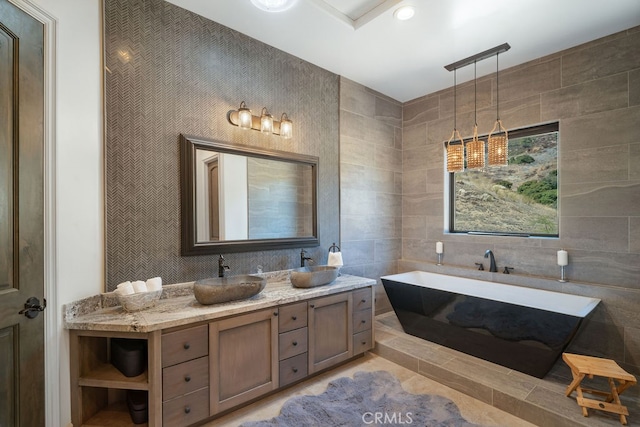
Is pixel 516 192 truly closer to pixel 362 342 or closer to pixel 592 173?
pixel 592 173

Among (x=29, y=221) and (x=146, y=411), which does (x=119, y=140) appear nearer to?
(x=29, y=221)

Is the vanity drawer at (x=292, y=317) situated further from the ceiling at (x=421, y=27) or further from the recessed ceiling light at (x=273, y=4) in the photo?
the ceiling at (x=421, y=27)

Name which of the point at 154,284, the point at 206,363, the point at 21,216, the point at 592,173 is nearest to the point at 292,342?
the point at 206,363

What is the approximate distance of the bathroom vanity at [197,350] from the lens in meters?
1.79

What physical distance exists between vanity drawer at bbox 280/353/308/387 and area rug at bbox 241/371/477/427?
0.46ft

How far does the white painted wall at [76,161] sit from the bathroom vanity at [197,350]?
100 millimetres

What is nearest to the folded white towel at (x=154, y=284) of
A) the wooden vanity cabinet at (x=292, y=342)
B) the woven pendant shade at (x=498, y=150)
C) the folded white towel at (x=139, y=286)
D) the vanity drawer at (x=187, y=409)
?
the folded white towel at (x=139, y=286)

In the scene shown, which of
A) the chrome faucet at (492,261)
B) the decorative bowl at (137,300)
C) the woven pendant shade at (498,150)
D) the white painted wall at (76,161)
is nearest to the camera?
the white painted wall at (76,161)

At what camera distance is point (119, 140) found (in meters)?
2.11

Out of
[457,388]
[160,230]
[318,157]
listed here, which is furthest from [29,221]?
[457,388]

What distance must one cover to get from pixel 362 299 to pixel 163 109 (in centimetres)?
238

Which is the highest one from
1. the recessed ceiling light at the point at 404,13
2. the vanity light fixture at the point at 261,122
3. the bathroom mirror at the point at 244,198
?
the recessed ceiling light at the point at 404,13

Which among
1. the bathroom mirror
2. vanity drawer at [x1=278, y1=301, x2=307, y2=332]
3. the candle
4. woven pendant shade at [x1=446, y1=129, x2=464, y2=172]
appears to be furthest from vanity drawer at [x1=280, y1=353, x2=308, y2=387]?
the candle

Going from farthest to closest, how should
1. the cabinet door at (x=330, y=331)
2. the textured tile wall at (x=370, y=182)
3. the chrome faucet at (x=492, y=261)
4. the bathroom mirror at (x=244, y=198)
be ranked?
the textured tile wall at (x=370, y=182), the chrome faucet at (x=492, y=261), the cabinet door at (x=330, y=331), the bathroom mirror at (x=244, y=198)
